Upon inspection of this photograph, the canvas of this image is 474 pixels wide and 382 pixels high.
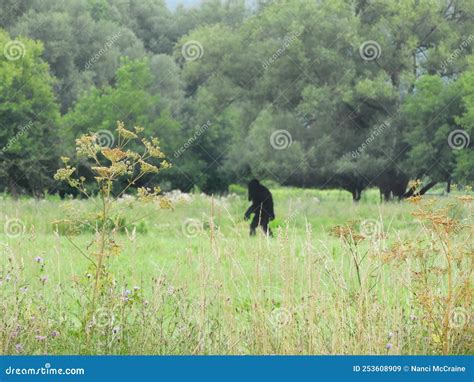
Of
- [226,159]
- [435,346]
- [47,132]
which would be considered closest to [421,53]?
[226,159]

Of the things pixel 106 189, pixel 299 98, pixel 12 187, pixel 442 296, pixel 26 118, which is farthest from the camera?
pixel 299 98

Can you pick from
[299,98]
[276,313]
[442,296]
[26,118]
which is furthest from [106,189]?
[299,98]

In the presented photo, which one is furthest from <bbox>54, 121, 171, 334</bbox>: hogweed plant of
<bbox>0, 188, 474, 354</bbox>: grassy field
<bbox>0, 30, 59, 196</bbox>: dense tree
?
<bbox>0, 30, 59, 196</bbox>: dense tree

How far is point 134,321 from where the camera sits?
4.59 m

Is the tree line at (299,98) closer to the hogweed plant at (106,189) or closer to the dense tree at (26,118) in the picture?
the dense tree at (26,118)

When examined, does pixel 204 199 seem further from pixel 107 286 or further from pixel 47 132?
pixel 107 286

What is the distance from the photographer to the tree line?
90.2ft

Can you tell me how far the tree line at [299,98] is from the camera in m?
27.5

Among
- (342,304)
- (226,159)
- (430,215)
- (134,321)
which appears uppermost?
(430,215)

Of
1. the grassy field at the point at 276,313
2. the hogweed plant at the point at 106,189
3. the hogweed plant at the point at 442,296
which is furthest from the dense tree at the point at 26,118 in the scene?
the hogweed plant at the point at 442,296

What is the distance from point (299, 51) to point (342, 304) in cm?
2598

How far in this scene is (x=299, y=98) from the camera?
30.8 meters

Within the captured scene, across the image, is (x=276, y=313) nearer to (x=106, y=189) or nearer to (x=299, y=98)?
(x=106, y=189)

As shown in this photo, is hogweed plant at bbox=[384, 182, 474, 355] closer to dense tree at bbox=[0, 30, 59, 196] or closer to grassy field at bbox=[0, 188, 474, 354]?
grassy field at bbox=[0, 188, 474, 354]
